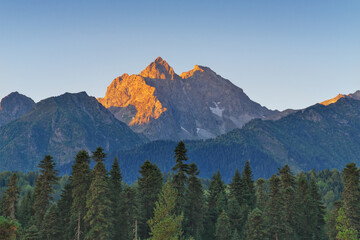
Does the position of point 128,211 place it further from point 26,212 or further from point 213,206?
Answer: point 213,206

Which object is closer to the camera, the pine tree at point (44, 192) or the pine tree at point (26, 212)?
the pine tree at point (44, 192)

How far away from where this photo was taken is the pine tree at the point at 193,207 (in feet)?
330

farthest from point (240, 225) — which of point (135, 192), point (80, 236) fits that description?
point (80, 236)

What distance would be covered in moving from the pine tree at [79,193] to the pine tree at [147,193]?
12.5 meters

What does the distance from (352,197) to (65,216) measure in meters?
58.8

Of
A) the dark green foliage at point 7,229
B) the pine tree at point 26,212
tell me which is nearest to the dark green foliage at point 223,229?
the pine tree at point 26,212

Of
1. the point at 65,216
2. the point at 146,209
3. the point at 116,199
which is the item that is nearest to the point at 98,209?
the point at 116,199

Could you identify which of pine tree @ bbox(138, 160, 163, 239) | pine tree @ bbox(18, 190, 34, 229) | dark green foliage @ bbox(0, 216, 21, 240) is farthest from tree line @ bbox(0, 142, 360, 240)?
dark green foliage @ bbox(0, 216, 21, 240)

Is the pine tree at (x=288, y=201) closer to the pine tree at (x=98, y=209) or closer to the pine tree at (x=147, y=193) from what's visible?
the pine tree at (x=147, y=193)

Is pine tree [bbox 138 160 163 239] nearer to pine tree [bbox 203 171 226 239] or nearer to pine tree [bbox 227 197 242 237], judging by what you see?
pine tree [bbox 203 171 226 239]

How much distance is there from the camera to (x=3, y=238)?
46188 millimetres

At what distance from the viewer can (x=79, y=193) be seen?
91.8m

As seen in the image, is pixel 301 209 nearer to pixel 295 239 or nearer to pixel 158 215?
pixel 295 239

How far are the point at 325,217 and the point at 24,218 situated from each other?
7047 centimetres
